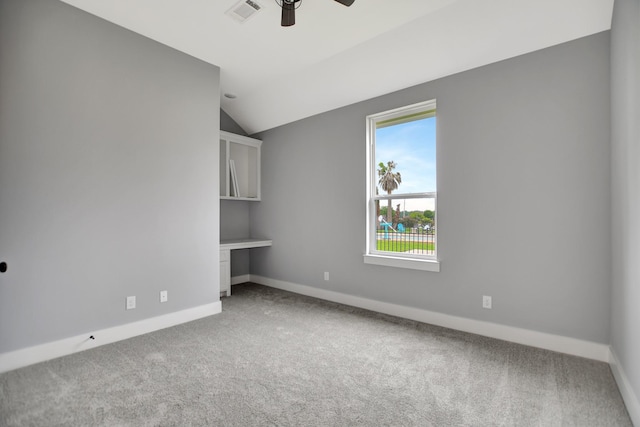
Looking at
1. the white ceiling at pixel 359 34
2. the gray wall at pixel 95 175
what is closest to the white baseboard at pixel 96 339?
the gray wall at pixel 95 175

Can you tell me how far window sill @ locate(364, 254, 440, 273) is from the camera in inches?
126

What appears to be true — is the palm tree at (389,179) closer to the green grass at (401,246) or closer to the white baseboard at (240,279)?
the green grass at (401,246)

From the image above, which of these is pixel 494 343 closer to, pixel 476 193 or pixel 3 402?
pixel 476 193

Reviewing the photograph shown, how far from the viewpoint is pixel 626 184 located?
73.5 inches

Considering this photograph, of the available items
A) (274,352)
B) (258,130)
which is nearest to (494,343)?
(274,352)

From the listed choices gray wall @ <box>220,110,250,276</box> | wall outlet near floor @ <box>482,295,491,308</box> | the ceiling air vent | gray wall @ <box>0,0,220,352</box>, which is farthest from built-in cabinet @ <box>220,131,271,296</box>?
wall outlet near floor @ <box>482,295,491,308</box>

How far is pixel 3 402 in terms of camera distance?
187cm

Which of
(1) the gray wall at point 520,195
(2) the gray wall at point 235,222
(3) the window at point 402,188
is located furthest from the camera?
(2) the gray wall at point 235,222

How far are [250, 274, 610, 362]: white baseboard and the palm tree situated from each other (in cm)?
103

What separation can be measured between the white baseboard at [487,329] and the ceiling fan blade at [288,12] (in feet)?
9.68

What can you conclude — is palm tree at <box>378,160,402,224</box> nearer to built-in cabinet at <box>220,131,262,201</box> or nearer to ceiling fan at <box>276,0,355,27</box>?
ceiling fan at <box>276,0,355,27</box>

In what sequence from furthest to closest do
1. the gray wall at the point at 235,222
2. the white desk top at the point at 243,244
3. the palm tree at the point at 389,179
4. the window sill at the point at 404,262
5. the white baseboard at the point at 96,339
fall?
1. the gray wall at the point at 235,222
2. the white desk top at the point at 243,244
3. the palm tree at the point at 389,179
4. the window sill at the point at 404,262
5. the white baseboard at the point at 96,339

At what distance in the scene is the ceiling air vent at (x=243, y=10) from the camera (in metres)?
2.56

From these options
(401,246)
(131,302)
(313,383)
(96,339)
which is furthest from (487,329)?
(96,339)
